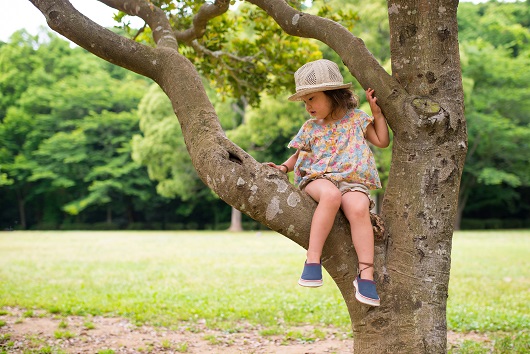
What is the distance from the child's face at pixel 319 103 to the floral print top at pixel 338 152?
9 centimetres

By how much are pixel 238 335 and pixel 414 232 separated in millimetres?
3469

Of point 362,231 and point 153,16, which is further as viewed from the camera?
point 153,16

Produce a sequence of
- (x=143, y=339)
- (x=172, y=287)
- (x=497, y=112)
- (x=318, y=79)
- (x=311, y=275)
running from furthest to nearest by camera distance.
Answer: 1. (x=497, y=112)
2. (x=172, y=287)
3. (x=143, y=339)
4. (x=318, y=79)
5. (x=311, y=275)

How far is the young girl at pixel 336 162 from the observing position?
306 centimetres

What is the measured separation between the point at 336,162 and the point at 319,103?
1.40ft

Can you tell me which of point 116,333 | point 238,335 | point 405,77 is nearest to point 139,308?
point 116,333

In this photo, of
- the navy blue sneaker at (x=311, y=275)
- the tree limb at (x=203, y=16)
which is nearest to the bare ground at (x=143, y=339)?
the navy blue sneaker at (x=311, y=275)

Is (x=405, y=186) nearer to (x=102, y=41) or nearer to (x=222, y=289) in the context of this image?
(x=102, y=41)

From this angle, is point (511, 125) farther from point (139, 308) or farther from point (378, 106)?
point (378, 106)

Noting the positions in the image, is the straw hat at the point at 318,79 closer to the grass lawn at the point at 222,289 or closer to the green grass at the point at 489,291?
the grass lawn at the point at 222,289

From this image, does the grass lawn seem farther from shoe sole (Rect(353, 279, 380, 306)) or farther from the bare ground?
shoe sole (Rect(353, 279, 380, 306))

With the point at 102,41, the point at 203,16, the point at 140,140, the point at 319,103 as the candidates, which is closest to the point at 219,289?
the point at 203,16

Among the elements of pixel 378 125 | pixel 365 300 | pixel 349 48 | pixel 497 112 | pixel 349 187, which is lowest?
pixel 365 300

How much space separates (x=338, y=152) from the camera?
10.9ft
